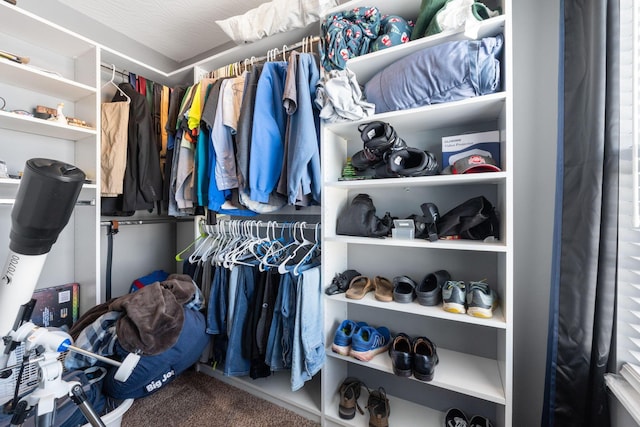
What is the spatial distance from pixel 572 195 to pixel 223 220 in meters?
1.77

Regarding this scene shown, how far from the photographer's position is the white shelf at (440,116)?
1.02 metres

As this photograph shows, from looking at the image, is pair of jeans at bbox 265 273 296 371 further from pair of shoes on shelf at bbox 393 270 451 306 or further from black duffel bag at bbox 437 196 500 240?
black duffel bag at bbox 437 196 500 240

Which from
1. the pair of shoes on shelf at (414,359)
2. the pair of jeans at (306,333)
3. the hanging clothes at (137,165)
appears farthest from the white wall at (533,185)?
the hanging clothes at (137,165)

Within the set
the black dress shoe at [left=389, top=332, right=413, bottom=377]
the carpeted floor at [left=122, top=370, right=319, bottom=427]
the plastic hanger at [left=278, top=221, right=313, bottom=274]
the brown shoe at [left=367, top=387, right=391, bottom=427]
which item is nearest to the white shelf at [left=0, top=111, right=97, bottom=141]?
the plastic hanger at [left=278, top=221, right=313, bottom=274]

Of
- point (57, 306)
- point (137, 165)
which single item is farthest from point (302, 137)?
point (57, 306)

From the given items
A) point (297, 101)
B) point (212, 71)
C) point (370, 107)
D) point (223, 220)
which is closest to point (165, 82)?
point (212, 71)

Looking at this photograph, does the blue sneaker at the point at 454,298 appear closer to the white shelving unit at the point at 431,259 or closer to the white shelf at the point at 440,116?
the white shelving unit at the point at 431,259

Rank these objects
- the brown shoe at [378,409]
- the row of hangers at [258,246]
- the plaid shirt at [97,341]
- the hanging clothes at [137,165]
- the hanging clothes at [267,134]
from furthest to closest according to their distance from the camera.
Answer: the hanging clothes at [137,165] < the row of hangers at [258,246] < the hanging clothes at [267,134] < the brown shoe at [378,409] < the plaid shirt at [97,341]

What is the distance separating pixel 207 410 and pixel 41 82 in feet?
6.51

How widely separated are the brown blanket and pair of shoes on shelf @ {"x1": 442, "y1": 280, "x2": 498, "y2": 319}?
1.17 m

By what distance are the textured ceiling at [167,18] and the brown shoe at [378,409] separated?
2.37 metres

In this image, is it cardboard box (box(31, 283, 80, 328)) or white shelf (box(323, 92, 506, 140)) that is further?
cardboard box (box(31, 283, 80, 328))

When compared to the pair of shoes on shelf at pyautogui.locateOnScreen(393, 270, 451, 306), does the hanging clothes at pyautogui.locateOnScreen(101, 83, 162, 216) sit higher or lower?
higher

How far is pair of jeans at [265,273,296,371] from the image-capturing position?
127 centimetres
